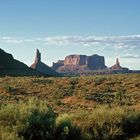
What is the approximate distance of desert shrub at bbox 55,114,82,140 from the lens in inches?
672

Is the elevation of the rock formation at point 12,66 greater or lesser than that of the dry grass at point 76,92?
greater

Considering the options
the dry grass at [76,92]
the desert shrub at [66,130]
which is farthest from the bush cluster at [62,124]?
the dry grass at [76,92]

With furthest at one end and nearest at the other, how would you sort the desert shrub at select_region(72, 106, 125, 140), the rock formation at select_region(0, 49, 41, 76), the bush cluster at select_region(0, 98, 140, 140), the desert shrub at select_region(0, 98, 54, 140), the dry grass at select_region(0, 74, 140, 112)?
the rock formation at select_region(0, 49, 41, 76) → the dry grass at select_region(0, 74, 140, 112) → the desert shrub at select_region(72, 106, 125, 140) → the bush cluster at select_region(0, 98, 140, 140) → the desert shrub at select_region(0, 98, 54, 140)

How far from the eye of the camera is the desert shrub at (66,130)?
17078mm

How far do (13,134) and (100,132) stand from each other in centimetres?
483

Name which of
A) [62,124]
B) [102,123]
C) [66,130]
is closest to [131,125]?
[102,123]

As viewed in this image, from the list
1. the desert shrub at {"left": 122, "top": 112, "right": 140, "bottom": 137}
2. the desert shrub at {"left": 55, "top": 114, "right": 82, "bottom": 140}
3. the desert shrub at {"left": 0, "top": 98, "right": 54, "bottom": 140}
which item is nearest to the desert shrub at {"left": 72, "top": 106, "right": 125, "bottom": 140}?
the desert shrub at {"left": 122, "top": 112, "right": 140, "bottom": 137}

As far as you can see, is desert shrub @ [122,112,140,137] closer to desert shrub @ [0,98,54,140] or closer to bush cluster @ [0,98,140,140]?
bush cluster @ [0,98,140,140]

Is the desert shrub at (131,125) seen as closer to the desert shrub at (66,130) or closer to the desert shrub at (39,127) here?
the desert shrub at (66,130)

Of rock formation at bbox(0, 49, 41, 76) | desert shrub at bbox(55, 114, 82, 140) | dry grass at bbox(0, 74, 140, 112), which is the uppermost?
rock formation at bbox(0, 49, 41, 76)

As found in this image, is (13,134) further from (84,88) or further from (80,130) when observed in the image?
(84,88)

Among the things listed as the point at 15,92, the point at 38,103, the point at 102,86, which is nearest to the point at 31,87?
the point at 15,92

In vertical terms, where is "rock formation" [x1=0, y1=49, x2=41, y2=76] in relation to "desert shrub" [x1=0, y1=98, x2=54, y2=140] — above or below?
above

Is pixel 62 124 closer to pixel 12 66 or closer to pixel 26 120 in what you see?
pixel 26 120
